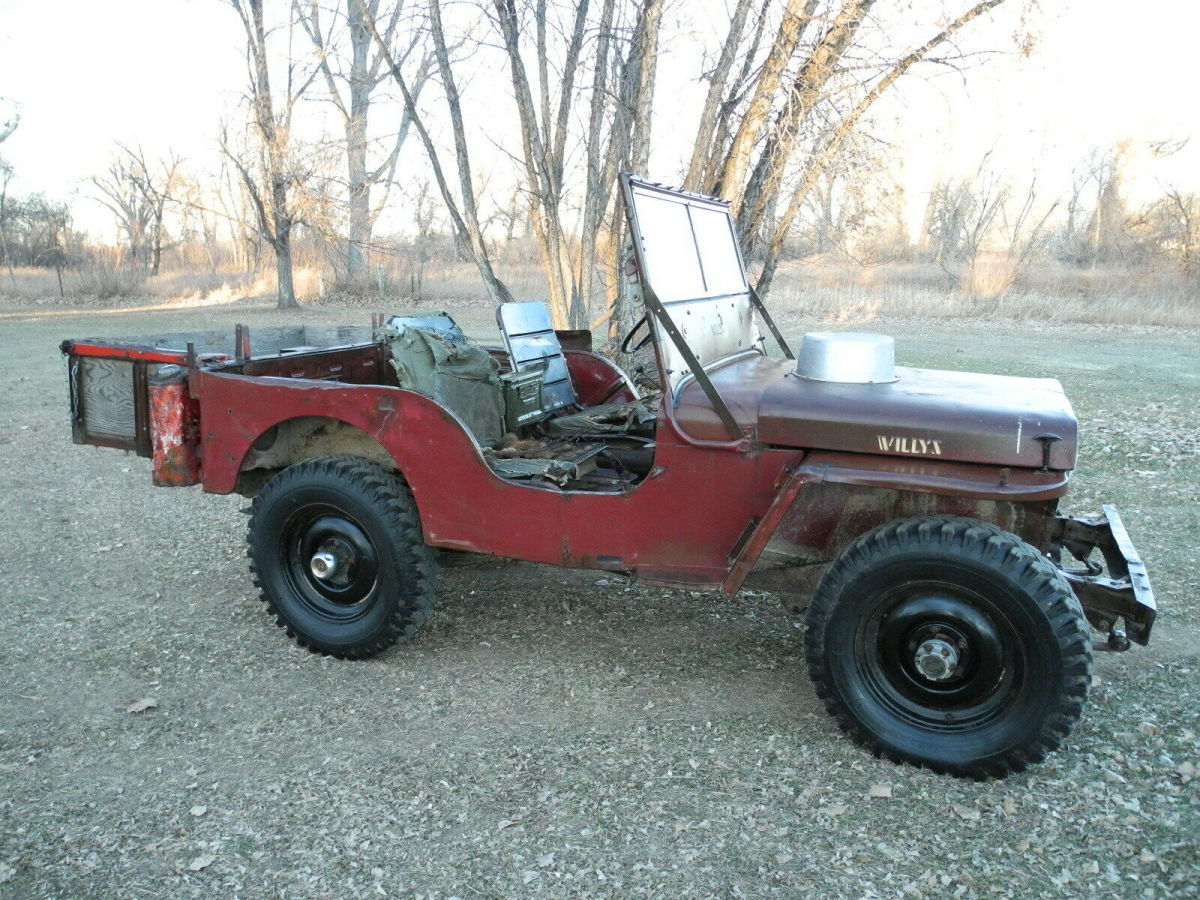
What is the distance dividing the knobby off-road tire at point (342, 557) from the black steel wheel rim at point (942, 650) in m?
1.72

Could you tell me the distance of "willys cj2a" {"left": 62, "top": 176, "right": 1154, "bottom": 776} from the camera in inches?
114

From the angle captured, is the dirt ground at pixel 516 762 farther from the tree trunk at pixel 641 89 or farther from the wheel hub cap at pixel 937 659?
the tree trunk at pixel 641 89

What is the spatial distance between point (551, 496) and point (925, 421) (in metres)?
1.31

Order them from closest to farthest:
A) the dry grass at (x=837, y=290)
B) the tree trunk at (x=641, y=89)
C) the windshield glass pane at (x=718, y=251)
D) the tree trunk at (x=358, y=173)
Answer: the windshield glass pane at (x=718, y=251), the tree trunk at (x=641, y=89), the dry grass at (x=837, y=290), the tree trunk at (x=358, y=173)

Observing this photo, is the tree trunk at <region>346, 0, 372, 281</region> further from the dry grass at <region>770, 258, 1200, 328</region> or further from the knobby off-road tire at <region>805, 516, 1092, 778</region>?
the knobby off-road tire at <region>805, 516, 1092, 778</region>

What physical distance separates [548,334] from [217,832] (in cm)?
271

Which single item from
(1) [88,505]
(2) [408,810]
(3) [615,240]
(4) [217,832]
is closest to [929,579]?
(2) [408,810]

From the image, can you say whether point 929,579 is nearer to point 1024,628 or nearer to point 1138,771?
point 1024,628

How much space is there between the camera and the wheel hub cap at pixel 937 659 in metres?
2.92

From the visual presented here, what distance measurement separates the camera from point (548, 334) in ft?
15.4

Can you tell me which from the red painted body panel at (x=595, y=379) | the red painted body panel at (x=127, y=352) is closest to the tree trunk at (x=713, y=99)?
the red painted body panel at (x=595, y=379)

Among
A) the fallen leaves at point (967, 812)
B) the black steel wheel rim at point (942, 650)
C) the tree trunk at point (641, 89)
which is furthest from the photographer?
the tree trunk at point (641, 89)

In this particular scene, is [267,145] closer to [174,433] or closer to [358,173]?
[358,173]

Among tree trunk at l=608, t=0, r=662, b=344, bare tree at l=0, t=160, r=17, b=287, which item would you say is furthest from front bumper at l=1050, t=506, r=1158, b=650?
bare tree at l=0, t=160, r=17, b=287
